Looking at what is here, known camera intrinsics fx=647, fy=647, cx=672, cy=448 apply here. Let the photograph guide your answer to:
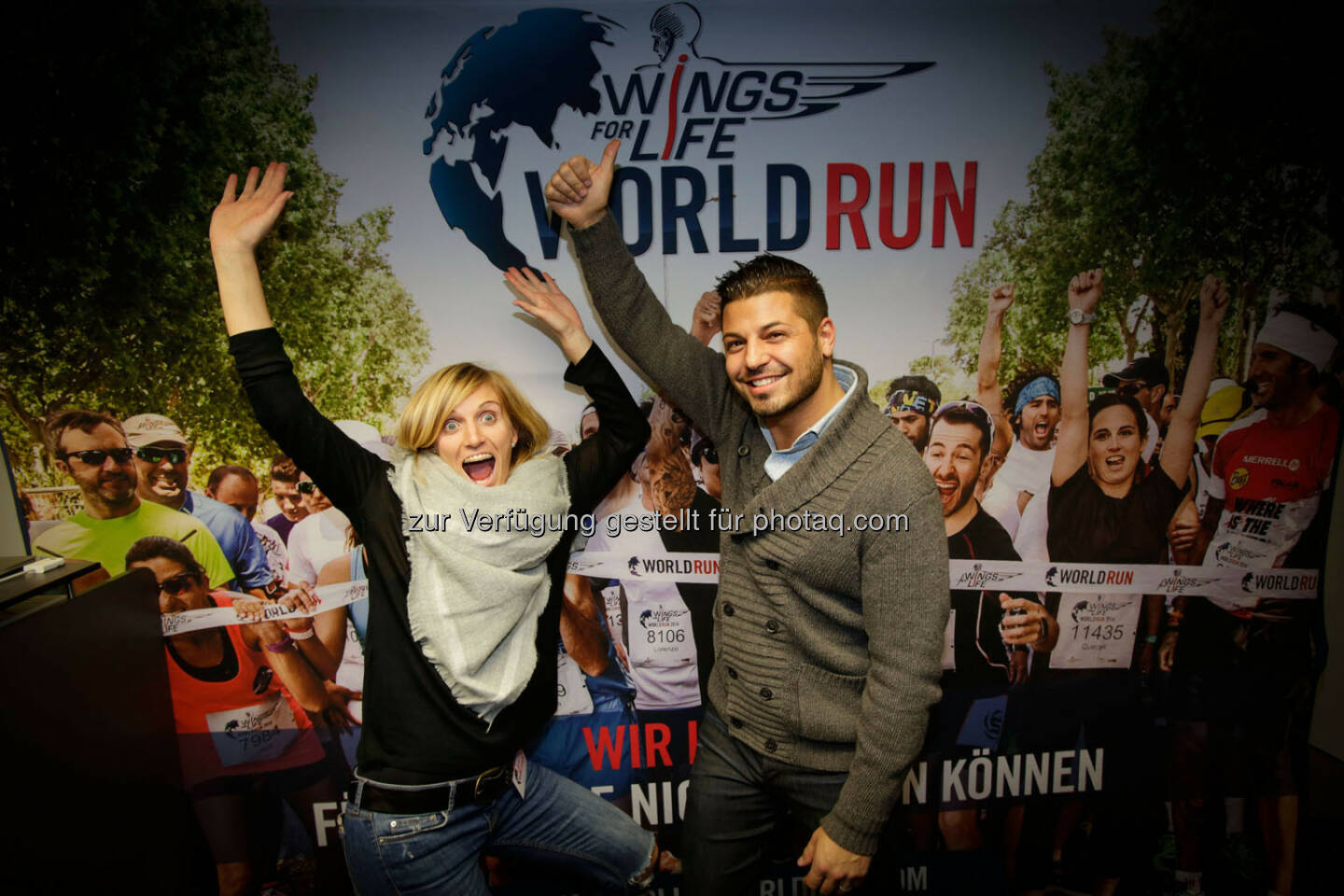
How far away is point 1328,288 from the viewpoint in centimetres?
218

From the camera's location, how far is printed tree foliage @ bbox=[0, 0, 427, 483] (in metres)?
1.86

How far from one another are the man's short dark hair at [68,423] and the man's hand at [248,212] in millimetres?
788

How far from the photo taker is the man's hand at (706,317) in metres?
2.02

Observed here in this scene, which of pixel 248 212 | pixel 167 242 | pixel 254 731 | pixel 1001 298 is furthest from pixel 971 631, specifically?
pixel 167 242

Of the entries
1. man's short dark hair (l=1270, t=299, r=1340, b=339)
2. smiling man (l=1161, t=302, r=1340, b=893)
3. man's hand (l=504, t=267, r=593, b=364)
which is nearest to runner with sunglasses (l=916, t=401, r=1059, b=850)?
smiling man (l=1161, t=302, r=1340, b=893)

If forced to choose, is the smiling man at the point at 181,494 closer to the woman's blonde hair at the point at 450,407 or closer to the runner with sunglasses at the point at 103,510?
the runner with sunglasses at the point at 103,510

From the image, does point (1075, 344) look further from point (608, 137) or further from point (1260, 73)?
point (608, 137)

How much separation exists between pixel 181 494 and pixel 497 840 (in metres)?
1.45

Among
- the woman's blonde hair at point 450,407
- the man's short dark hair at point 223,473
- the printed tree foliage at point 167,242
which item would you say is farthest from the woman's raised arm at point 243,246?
the man's short dark hair at point 223,473

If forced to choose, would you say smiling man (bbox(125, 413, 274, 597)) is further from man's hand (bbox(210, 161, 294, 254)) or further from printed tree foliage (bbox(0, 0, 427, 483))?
man's hand (bbox(210, 161, 294, 254))

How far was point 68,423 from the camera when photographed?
6.57ft

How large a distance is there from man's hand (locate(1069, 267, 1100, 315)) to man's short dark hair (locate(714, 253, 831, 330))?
41.6 inches

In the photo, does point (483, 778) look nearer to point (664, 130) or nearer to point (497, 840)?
point (497, 840)

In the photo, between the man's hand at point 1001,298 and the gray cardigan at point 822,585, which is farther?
the man's hand at point 1001,298
